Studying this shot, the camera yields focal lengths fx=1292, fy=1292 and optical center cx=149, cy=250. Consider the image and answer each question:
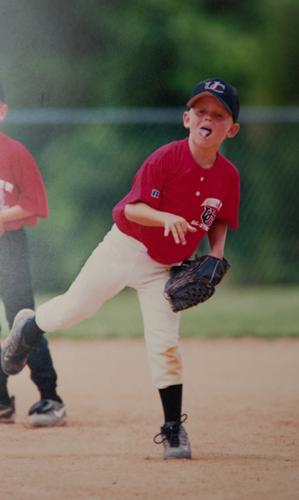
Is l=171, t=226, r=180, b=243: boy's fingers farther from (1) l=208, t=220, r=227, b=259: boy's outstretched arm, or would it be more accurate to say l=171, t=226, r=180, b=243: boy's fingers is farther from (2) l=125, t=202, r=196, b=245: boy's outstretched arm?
(1) l=208, t=220, r=227, b=259: boy's outstretched arm

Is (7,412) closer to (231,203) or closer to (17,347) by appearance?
(17,347)

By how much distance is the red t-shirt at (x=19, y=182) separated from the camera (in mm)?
5656

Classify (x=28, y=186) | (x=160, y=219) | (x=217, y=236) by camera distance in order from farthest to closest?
(x=28, y=186)
(x=217, y=236)
(x=160, y=219)

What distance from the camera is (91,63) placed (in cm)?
1365

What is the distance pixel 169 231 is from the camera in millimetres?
4820

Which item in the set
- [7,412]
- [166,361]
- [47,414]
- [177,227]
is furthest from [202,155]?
[7,412]

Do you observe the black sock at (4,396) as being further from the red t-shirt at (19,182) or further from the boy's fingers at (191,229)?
the boy's fingers at (191,229)

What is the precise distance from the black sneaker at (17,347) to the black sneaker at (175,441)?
78 cm

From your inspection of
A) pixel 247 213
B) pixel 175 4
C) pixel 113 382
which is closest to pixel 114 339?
pixel 113 382

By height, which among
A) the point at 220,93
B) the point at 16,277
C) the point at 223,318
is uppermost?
the point at 220,93

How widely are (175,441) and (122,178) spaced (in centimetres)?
735

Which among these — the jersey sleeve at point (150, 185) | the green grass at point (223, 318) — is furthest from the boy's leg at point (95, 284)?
the green grass at point (223, 318)

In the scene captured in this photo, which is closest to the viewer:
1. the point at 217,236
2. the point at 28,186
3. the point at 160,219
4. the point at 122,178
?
the point at 160,219

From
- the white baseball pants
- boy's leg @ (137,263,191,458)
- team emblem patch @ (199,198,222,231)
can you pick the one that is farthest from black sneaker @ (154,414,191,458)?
team emblem patch @ (199,198,222,231)
